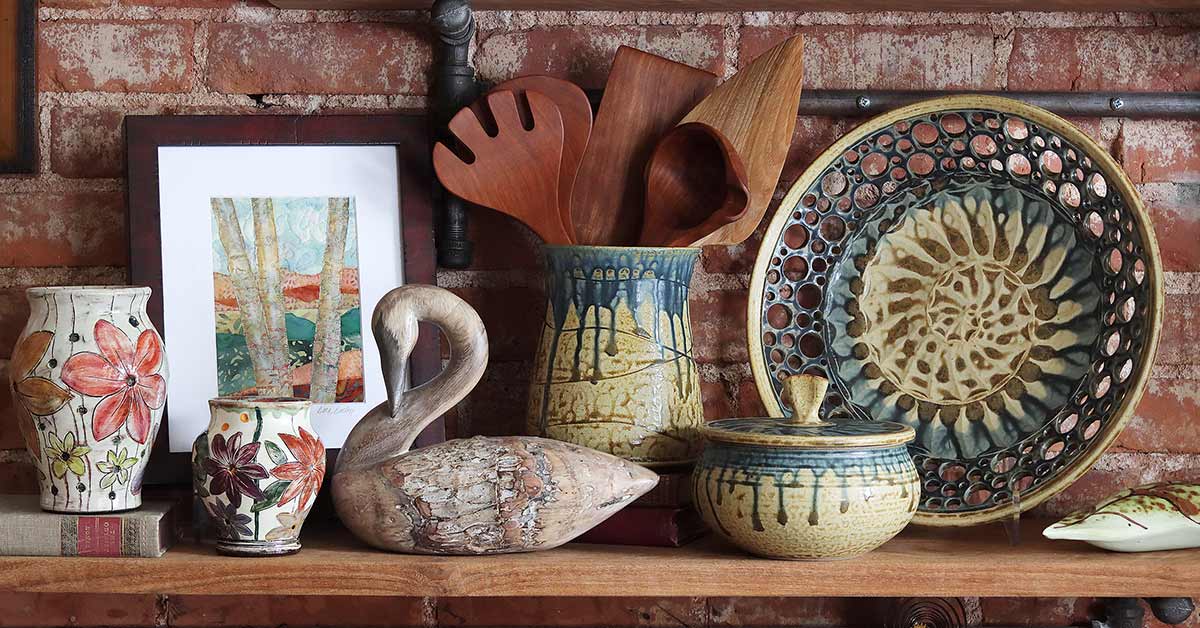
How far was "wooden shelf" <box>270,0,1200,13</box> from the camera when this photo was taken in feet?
2.98

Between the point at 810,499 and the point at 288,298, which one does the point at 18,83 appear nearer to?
the point at 288,298

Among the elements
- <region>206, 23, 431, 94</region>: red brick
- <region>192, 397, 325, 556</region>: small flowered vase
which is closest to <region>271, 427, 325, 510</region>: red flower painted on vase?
<region>192, 397, 325, 556</region>: small flowered vase

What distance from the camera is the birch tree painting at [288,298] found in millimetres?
918

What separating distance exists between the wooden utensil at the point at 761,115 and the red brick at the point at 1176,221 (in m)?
0.33

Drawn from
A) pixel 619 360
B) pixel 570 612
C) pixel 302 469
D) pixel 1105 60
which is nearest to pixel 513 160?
pixel 619 360

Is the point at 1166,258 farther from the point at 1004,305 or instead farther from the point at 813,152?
the point at 813,152

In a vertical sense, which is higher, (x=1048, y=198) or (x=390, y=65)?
(x=390, y=65)

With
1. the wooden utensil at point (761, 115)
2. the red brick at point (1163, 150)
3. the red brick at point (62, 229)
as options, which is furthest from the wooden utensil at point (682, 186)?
the red brick at point (62, 229)

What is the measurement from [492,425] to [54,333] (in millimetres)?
352

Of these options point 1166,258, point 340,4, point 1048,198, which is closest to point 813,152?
point 1048,198

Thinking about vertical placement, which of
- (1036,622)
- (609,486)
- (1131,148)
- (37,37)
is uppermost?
(37,37)

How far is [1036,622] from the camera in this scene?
3.19 feet

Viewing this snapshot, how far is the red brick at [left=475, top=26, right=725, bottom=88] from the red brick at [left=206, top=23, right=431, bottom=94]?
0.21 ft

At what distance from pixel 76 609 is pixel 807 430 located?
2.17 ft
